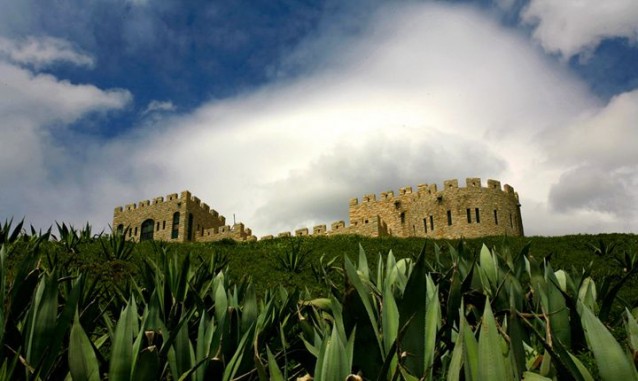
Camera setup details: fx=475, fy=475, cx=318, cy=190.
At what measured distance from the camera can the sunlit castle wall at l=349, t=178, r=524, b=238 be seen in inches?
1288

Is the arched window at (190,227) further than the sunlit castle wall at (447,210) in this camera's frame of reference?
Yes

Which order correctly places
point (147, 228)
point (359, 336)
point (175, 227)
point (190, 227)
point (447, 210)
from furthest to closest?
point (147, 228) < point (190, 227) < point (175, 227) < point (447, 210) < point (359, 336)

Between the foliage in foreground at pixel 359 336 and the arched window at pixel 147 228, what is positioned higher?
the arched window at pixel 147 228

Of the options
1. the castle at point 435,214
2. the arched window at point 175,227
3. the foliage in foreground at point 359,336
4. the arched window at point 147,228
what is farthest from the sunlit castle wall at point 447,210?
the foliage in foreground at point 359,336

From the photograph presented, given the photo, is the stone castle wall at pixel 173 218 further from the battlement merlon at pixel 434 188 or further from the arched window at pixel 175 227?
the battlement merlon at pixel 434 188

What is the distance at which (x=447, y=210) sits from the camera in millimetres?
33500

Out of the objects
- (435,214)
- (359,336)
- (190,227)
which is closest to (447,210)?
(435,214)

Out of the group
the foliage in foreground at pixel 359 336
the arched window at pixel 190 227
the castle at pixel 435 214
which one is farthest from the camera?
the arched window at pixel 190 227

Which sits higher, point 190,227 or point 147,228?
point 147,228

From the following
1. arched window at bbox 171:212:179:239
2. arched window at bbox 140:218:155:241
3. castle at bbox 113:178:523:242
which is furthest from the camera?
arched window at bbox 140:218:155:241

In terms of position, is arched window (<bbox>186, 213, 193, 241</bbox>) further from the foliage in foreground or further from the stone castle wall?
the foliage in foreground

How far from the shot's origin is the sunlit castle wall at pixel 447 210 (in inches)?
1288

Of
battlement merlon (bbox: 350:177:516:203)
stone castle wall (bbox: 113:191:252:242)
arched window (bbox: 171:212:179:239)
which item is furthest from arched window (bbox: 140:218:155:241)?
battlement merlon (bbox: 350:177:516:203)

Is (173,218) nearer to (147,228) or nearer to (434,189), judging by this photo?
(147,228)
